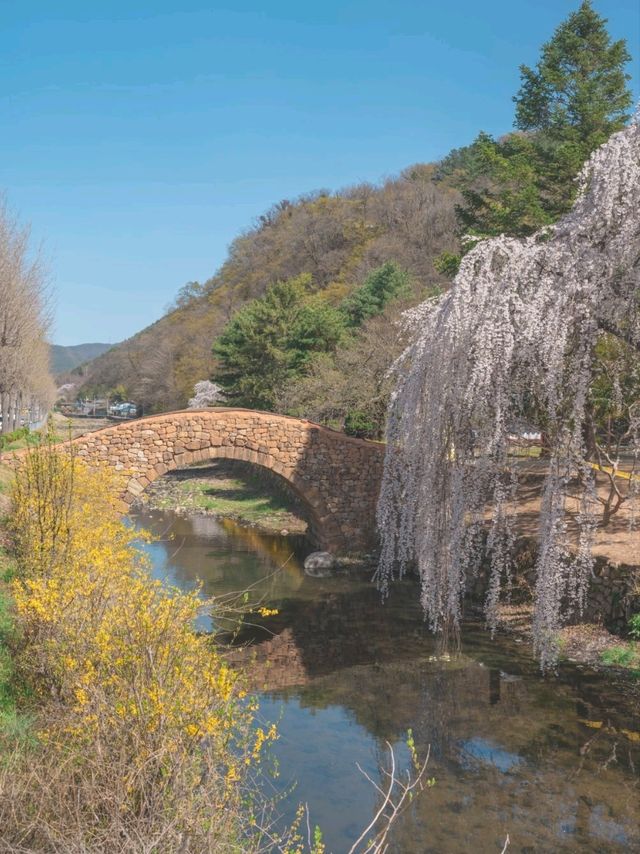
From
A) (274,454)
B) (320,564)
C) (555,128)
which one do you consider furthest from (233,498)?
(555,128)

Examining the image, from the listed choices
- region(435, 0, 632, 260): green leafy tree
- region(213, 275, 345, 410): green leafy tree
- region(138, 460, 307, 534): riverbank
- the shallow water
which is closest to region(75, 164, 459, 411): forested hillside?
region(213, 275, 345, 410): green leafy tree

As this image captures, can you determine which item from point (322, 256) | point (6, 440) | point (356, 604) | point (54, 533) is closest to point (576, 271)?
point (54, 533)

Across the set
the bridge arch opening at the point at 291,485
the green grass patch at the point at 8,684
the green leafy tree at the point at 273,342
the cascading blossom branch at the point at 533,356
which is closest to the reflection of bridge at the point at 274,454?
the bridge arch opening at the point at 291,485

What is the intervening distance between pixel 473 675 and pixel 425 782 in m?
3.28

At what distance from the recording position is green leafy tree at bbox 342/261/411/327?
32.5 m

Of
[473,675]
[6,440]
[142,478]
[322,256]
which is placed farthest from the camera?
[322,256]

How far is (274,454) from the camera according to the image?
1781cm

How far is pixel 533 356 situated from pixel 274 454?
1055cm

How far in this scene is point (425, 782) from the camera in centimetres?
759

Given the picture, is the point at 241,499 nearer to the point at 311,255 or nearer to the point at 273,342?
the point at 273,342

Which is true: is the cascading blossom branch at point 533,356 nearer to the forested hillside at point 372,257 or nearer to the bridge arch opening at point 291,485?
the forested hillside at point 372,257

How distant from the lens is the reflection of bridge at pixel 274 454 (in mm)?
16781

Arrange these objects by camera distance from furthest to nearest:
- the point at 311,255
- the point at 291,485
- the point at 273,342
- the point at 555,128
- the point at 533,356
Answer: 1. the point at 311,255
2. the point at 273,342
3. the point at 555,128
4. the point at 291,485
5. the point at 533,356

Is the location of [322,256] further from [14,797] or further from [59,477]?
[14,797]
